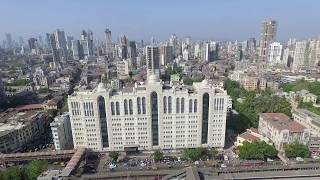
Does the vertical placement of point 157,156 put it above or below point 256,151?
below

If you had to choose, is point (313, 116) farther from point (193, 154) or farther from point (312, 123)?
point (193, 154)

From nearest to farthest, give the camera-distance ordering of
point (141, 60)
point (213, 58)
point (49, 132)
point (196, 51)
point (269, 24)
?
point (49, 132) → point (269, 24) → point (141, 60) → point (213, 58) → point (196, 51)

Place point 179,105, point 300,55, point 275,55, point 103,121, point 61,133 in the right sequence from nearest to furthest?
point 179,105 → point 103,121 → point 61,133 → point 300,55 → point 275,55

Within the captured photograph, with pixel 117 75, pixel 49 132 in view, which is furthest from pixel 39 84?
pixel 49 132

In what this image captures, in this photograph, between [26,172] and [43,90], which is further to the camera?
[43,90]

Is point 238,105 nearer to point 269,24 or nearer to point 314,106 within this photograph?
point 314,106

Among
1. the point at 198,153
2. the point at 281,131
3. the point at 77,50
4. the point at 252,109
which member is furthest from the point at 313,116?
the point at 77,50

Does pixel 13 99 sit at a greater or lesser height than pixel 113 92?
lesser
